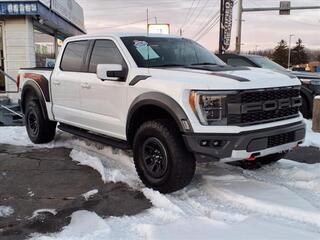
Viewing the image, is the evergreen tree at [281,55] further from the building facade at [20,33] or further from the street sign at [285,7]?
the building facade at [20,33]

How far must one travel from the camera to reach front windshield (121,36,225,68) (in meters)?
6.04

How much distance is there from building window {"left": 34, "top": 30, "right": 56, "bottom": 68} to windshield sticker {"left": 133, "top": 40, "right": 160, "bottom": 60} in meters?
11.5

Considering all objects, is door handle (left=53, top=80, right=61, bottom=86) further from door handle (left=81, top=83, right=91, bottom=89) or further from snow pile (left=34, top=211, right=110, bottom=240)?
snow pile (left=34, top=211, right=110, bottom=240)

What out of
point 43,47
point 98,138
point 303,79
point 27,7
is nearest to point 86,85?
point 98,138

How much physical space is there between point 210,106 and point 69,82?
300cm

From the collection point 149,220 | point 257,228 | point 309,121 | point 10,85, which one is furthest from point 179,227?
point 10,85

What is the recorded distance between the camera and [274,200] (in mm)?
4918

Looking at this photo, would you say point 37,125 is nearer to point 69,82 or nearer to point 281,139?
point 69,82

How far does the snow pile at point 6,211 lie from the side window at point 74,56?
104 inches

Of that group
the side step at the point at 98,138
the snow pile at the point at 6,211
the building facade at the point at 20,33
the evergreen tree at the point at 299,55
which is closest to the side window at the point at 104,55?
the side step at the point at 98,138

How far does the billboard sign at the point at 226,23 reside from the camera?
80.9 feet

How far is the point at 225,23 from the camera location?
2509 centimetres

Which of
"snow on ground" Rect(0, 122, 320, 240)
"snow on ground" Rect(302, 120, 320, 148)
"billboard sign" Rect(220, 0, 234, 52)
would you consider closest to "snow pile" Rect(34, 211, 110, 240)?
"snow on ground" Rect(0, 122, 320, 240)

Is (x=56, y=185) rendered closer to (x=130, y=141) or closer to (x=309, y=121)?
(x=130, y=141)
